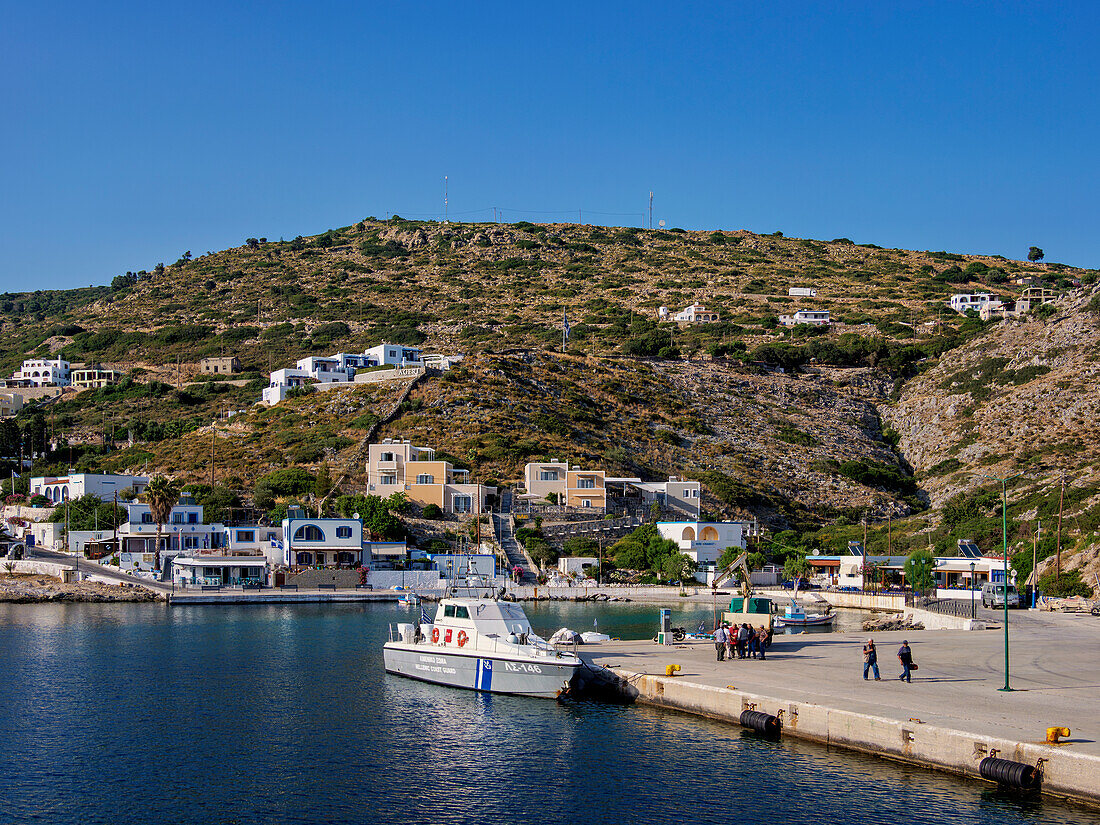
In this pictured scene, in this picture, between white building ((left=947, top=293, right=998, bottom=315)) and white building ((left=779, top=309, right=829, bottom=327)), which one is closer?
white building ((left=779, top=309, right=829, bottom=327))

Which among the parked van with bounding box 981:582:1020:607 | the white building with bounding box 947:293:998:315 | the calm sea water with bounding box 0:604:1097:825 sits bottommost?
the calm sea water with bounding box 0:604:1097:825

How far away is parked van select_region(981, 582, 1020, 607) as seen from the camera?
2192 inches

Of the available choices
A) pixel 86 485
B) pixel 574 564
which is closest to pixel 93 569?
pixel 86 485

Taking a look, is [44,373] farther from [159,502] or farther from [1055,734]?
[1055,734]

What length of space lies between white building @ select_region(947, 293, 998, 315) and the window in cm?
11541

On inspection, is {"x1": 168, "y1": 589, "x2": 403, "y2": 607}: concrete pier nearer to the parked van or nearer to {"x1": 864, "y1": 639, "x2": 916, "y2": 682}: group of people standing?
the parked van

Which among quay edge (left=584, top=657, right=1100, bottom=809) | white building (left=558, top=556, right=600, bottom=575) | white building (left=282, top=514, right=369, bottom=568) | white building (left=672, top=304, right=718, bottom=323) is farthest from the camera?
white building (left=672, top=304, right=718, bottom=323)

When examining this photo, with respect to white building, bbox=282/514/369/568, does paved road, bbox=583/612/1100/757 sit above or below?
below

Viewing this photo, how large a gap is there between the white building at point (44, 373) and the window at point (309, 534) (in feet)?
282

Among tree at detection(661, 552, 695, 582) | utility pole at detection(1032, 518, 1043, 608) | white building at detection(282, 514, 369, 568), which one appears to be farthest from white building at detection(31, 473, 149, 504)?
utility pole at detection(1032, 518, 1043, 608)

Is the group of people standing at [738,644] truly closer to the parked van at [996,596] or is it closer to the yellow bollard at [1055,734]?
the yellow bollard at [1055,734]

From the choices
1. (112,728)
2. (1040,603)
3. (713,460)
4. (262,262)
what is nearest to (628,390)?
(713,460)

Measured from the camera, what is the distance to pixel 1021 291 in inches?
6688

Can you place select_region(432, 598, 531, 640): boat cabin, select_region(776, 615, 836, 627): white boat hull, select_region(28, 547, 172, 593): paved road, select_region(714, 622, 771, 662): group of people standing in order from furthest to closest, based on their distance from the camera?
select_region(28, 547, 172, 593): paved road < select_region(776, 615, 836, 627): white boat hull < select_region(714, 622, 771, 662): group of people standing < select_region(432, 598, 531, 640): boat cabin
